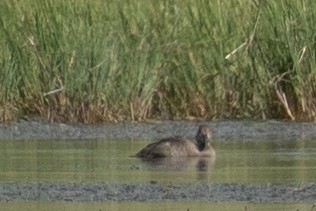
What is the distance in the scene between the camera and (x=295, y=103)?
15.4 meters

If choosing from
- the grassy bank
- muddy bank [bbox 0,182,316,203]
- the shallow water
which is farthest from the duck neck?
muddy bank [bbox 0,182,316,203]

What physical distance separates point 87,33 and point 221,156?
2.82 meters

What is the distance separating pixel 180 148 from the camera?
43.3 ft

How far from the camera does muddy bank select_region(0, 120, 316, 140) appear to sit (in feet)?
47.8

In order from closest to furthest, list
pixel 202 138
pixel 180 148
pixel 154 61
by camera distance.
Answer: pixel 180 148
pixel 202 138
pixel 154 61

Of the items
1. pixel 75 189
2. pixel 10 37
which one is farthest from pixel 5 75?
pixel 75 189

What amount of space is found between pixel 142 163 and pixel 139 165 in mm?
189

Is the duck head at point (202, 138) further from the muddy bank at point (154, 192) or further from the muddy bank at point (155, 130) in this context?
the muddy bank at point (154, 192)

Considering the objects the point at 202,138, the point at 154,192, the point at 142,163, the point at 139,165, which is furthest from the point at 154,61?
the point at 154,192

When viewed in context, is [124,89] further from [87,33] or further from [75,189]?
[75,189]

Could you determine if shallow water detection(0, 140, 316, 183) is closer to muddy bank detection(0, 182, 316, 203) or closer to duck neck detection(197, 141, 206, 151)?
duck neck detection(197, 141, 206, 151)

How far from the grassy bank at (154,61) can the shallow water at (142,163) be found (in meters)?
1.24

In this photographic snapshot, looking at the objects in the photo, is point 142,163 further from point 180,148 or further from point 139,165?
point 180,148

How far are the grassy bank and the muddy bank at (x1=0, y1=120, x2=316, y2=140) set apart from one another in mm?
201
